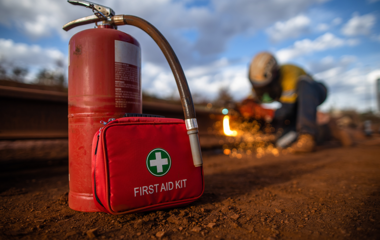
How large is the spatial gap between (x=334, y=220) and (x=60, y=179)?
2.44 m

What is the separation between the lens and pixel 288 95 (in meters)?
4.65

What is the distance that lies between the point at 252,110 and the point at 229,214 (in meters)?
4.18

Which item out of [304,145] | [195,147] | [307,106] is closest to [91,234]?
[195,147]

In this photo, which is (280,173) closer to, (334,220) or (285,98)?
(334,220)

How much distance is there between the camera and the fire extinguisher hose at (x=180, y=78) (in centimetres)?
135

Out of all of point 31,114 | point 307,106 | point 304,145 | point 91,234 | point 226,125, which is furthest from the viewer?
point 226,125

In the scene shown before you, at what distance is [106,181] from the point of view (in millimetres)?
1138

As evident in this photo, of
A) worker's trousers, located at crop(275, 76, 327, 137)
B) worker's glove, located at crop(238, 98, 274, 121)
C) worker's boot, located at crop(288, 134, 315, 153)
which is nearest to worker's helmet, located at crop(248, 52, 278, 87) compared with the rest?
worker's glove, located at crop(238, 98, 274, 121)

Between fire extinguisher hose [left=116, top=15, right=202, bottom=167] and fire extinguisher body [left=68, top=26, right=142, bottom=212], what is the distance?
0.16 m

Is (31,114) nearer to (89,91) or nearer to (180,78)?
(89,91)

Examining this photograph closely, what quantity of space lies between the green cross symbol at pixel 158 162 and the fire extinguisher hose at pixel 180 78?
0.18 m

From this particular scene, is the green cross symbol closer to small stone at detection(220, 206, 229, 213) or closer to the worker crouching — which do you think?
small stone at detection(220, 206, 229, 213)

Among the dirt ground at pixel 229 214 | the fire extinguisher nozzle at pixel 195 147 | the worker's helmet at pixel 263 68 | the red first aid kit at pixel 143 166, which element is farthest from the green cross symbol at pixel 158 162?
the worker's helmet at pixel 263 68

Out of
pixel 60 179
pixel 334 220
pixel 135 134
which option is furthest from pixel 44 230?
pixel 334 220
